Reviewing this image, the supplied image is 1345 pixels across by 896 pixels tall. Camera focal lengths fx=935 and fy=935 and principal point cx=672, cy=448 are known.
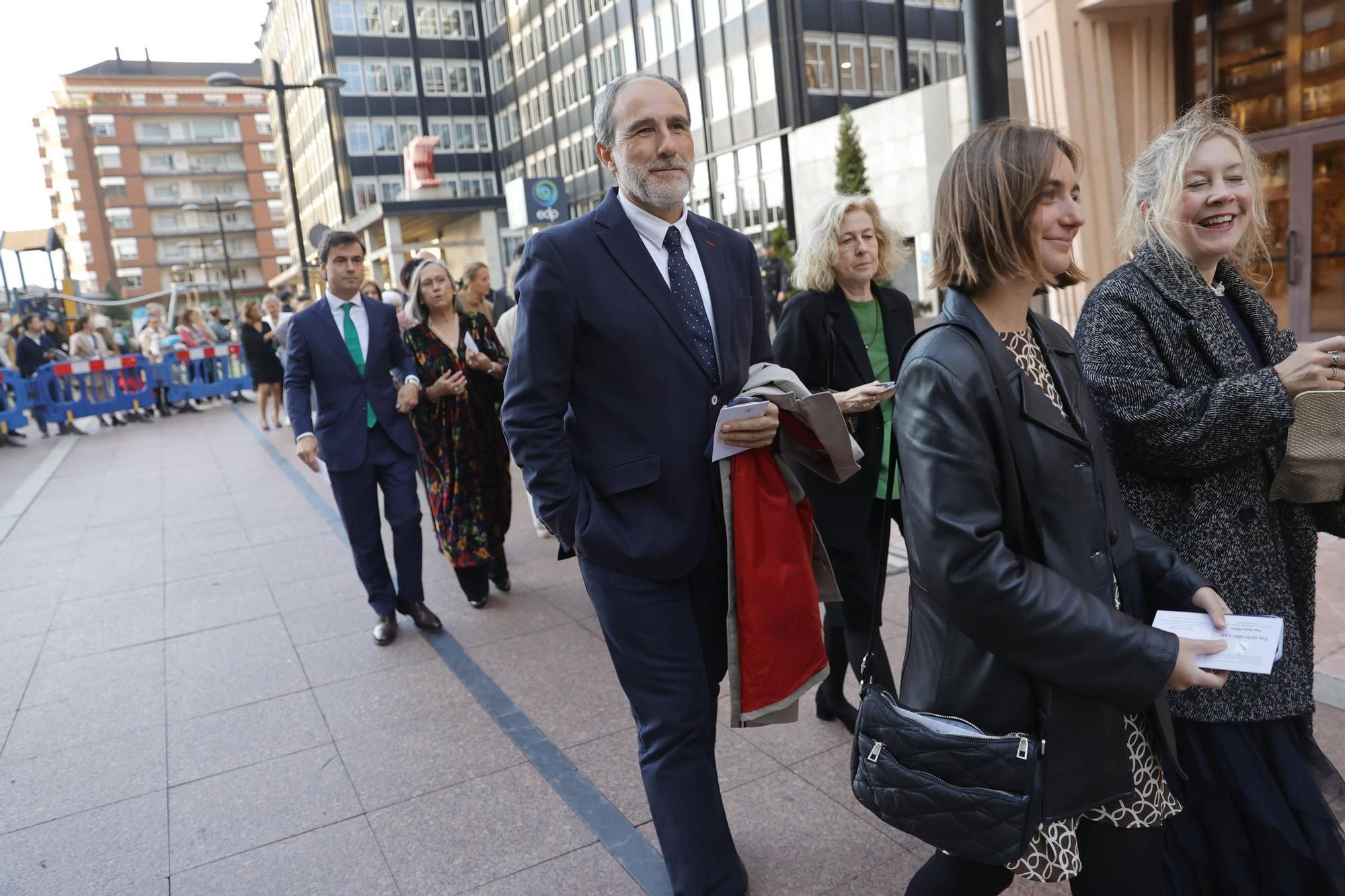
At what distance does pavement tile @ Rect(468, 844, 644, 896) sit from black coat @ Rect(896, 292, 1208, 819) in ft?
4.75

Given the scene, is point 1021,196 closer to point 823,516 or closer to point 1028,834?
point 1028,834

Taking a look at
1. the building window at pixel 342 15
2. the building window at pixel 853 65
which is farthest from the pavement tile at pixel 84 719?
the building window at pixel 342 15

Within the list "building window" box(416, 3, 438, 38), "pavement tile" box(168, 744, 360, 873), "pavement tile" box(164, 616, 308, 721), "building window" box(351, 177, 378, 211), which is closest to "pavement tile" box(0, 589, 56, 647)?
"pavement tile" box(164, 616, 308, 721)

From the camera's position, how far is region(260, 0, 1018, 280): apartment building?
104ft

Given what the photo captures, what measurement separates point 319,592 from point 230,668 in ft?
4.01

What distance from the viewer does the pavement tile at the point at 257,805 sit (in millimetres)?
3102

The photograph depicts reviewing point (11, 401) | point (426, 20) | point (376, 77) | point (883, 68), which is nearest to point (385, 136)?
point (376, 77)

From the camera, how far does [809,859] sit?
2.75 meters

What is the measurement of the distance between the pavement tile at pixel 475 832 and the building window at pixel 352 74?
56468mm

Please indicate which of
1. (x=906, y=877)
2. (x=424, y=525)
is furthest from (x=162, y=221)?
(x=906, y=877)

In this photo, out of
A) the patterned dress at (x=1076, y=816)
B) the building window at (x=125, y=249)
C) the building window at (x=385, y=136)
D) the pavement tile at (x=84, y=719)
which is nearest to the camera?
the patterned dress at (x=1076, y=816)

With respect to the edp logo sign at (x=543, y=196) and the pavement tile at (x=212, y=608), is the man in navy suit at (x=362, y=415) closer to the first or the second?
the pavement tile at (x=212, y=608)

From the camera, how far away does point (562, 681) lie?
4.23m

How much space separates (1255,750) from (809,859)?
4.07 ft
